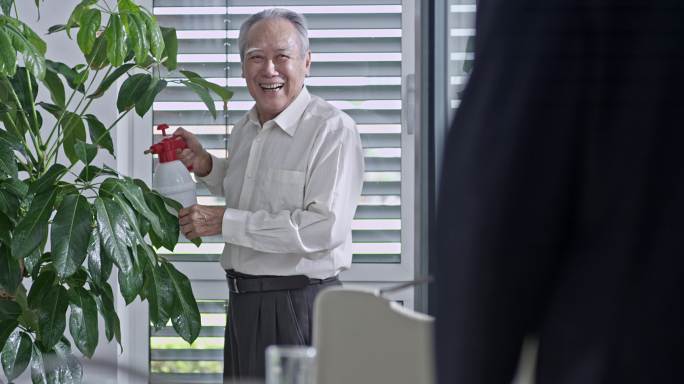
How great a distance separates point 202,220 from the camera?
2.63 metres

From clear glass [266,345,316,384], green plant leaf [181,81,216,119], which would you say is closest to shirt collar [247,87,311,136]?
green plant leaf [181,81,216,119]

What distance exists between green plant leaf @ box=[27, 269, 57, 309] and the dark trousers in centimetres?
48

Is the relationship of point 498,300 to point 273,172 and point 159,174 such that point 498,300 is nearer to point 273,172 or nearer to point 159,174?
point 273,172

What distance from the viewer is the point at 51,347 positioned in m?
2.49

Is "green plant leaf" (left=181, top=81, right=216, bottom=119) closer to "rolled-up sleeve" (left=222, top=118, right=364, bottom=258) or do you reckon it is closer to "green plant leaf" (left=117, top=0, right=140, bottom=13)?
"green plant leaf" (left=117, top=0, right=140, bottom=13)

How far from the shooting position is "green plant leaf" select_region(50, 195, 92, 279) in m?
2.31

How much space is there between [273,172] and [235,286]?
32 cm

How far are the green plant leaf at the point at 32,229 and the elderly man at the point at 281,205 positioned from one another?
0.40 metres

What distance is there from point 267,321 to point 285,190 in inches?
13.7

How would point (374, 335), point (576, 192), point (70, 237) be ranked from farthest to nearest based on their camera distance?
point (70, 237) < point (374, 335) < point (576, 192)

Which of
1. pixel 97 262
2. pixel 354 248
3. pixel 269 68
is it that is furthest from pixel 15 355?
pixel 354 248

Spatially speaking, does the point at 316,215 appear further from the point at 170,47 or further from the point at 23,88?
the point at 23,88

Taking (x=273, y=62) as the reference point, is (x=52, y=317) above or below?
below

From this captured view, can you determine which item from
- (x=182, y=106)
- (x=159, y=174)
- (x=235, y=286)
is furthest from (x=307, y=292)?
(x=182, y=106)
